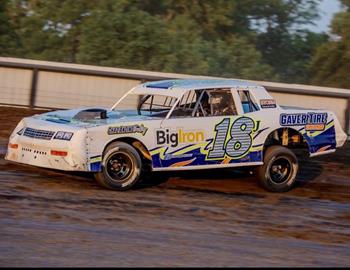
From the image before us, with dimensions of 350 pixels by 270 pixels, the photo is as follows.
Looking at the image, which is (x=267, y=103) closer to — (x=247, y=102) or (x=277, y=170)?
(x=247, y=102)

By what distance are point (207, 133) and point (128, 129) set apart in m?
1.22

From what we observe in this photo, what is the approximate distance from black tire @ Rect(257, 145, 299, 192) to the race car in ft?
0.05

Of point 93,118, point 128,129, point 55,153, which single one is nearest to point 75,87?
point 93,118

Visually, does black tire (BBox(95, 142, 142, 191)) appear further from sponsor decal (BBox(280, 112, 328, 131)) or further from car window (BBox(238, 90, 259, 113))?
sponsor decal (BBox(280, 112, 328, 131))

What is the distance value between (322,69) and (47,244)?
1221 inches

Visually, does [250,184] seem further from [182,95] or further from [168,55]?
[168,55]

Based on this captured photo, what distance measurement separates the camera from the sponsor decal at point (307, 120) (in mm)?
13320

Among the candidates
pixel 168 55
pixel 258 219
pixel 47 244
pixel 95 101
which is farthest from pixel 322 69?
pixel 47 244

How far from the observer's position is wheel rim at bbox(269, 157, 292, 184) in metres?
13.2

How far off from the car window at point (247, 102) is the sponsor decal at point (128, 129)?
172 cm

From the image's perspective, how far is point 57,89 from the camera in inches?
808

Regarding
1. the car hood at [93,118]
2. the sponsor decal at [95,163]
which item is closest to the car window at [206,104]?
the car hood at [93,118]

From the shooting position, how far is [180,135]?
40.9 feet

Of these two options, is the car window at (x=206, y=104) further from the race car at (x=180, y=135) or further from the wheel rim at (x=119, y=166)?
the wheel rim at (x=119, y=166)
